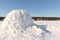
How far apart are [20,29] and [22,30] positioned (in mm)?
78

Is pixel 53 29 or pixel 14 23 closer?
pixel 14 23

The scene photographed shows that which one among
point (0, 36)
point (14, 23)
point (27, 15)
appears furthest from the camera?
point (27, 15)

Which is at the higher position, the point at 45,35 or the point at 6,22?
the point at 6,22

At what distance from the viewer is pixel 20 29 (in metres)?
5.89

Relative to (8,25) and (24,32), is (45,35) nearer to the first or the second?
(24,32)

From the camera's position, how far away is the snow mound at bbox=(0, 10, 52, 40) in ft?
18.2

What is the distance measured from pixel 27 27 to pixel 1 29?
0.96m

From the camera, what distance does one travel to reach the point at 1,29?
20.4 ft

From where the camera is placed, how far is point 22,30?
5.89m

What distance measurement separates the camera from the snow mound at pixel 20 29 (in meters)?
5.55

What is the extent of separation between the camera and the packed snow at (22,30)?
5.57 m

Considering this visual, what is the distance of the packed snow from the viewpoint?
5.57m

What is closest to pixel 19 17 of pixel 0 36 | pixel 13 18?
pixel 13 18

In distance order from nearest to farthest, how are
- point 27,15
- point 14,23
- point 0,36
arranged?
point 0,36 < point 14,23 < point 27,15
